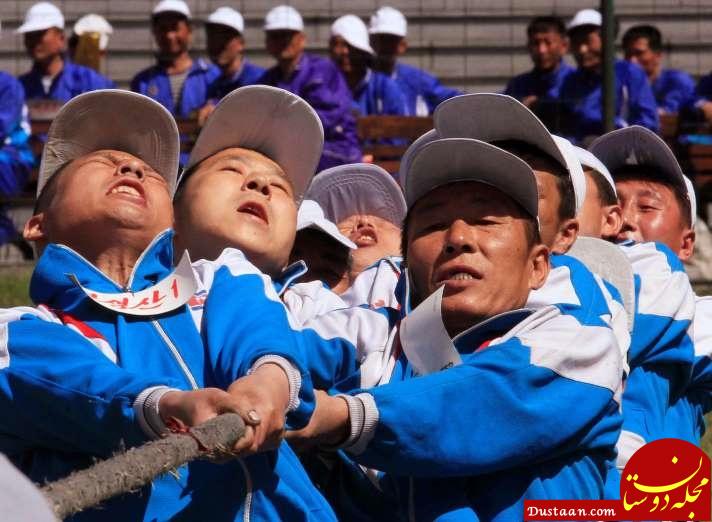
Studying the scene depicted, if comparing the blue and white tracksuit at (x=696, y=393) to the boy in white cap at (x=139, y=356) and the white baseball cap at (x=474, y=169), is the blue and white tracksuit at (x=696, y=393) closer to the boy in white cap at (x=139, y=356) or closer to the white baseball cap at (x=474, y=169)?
the white baseball cap at (x=474, y=169)

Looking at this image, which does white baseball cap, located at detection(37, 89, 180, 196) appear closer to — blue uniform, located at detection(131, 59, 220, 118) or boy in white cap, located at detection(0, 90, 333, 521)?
boy in white cap, located at detection(0, 90, 333, 521)

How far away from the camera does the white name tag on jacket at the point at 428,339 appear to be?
9.80ft

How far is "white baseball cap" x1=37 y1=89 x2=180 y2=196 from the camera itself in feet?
11.4

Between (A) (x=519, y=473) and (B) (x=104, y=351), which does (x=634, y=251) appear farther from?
(B) (x=104, y=351)

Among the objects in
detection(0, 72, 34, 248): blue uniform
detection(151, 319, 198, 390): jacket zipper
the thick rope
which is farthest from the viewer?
detection(0, 72, 34, 248): blue uniform

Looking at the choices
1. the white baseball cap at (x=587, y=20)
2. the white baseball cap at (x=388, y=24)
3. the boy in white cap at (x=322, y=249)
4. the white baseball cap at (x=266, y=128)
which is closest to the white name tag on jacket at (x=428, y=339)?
the white baseball cap at (x=266, y=128)

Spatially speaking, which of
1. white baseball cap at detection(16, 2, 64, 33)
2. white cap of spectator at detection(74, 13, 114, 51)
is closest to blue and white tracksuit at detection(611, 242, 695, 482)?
white baseball cap at detection(16, 2, 64, 33)

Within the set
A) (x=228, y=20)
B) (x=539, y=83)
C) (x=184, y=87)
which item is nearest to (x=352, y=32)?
(x=228, y=20)

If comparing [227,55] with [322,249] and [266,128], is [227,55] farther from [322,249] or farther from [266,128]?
[266,128]

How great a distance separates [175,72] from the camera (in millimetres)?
10312

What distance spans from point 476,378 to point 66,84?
7.67 metres

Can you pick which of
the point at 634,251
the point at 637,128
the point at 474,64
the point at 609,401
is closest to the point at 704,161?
the point at 474,64

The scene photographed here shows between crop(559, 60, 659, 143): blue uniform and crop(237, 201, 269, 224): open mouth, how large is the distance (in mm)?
5962

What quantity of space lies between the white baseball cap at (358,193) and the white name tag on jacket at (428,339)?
5.64ft
